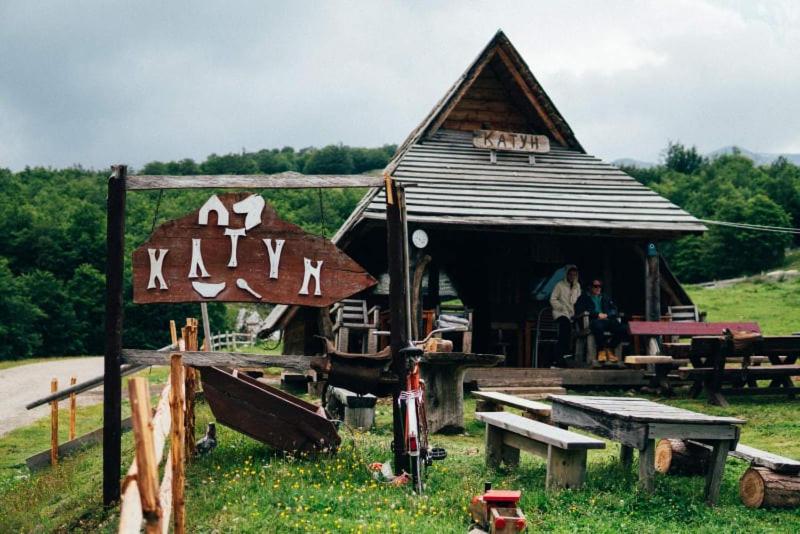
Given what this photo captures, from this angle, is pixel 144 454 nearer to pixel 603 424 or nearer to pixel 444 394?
pixel 603 424

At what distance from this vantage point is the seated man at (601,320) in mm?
16016

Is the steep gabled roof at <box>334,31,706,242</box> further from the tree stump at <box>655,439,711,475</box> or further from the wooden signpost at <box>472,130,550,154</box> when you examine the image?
the tree stump at <box>655,439,711,475</box>

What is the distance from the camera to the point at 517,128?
63.3 ft

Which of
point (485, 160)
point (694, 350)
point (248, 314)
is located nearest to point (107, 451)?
point (694, 350)

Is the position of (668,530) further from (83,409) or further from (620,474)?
(83,409)

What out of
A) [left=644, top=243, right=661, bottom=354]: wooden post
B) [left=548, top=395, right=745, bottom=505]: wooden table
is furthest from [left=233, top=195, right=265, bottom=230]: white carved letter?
[left=644, top=243, right=661, bottom=354]: wooden post

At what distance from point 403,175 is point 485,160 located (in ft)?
7.06

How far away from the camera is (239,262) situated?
8750 millimetres

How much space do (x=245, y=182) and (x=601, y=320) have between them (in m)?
8.95

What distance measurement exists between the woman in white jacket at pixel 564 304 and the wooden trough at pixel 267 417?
801cm

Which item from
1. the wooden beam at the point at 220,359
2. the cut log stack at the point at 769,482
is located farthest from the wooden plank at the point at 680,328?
the wooden beam at the point at 220,359

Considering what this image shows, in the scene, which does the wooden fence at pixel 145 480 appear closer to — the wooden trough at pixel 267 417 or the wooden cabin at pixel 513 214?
the wooden trough at pixel 267 417

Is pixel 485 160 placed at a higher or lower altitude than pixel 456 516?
higher

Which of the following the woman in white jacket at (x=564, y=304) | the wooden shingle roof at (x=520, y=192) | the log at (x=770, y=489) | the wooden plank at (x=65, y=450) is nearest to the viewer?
the log at (x=770, y=489)
